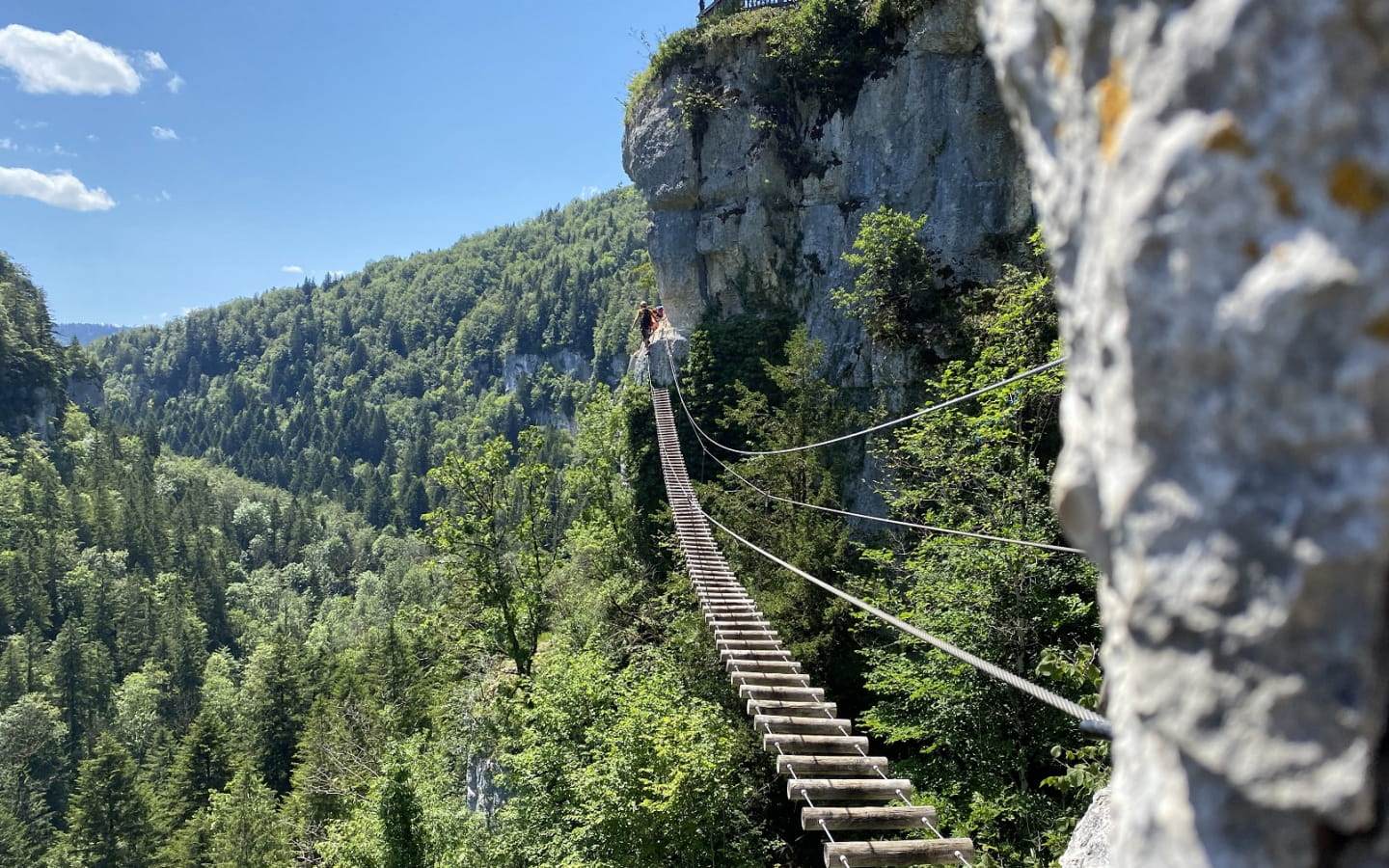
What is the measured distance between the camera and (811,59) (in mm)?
22141

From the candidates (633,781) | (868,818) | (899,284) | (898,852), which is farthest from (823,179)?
(898,852)

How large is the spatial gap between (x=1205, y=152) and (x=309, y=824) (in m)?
32.4

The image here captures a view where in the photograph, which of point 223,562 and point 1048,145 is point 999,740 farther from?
point 223,562

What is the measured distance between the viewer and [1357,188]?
37.3 inches

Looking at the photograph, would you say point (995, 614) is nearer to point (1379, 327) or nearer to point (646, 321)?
point (1379, 327)

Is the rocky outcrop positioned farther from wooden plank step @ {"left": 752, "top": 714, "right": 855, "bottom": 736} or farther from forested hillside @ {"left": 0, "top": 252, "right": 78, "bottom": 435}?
forested hillside @ {"left": 0, "top": 252, "right": 78, "bottom": 435}

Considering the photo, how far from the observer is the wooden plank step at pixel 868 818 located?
5555mm

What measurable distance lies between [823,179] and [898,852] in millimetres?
20114

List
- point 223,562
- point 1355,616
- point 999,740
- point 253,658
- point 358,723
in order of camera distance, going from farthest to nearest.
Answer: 1. point 223,562
2. point 253,658
3. point 358,723
4. point 999,740
5. point 1355,616

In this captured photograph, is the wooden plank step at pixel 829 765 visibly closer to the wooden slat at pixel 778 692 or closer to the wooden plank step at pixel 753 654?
the wooden slat at pixel 778 692

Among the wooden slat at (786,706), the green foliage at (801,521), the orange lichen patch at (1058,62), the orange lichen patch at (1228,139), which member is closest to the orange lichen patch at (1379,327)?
the orange lichen patch at (1228,139)

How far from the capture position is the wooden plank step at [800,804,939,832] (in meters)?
5.55

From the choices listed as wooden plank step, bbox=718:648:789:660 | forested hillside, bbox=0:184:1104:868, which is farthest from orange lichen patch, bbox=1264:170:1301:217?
wooden plank step, bbox=718:648:789:660

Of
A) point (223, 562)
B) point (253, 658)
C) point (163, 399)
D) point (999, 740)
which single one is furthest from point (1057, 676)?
point (163, 399)
